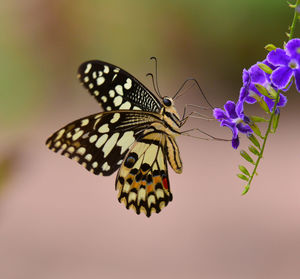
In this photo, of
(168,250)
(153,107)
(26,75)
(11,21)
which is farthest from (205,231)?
(11,21)

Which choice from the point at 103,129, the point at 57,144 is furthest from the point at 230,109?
the point at 57,144

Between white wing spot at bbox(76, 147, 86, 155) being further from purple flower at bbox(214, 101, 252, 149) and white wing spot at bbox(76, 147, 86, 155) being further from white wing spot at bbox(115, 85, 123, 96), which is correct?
purple flower at bbox(214, 101, 252, 149)

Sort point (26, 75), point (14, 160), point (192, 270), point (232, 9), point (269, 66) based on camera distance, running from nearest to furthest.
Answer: point (269, 66) → point (14, 160) → point (192, 270) → point (232, 9) → point (26, 75)

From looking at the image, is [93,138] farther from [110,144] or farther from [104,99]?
[104,99]

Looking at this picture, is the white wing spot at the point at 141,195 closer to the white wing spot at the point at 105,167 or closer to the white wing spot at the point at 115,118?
the white wing spot at the point at 105,167

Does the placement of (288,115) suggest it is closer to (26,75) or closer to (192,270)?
(192,270)
